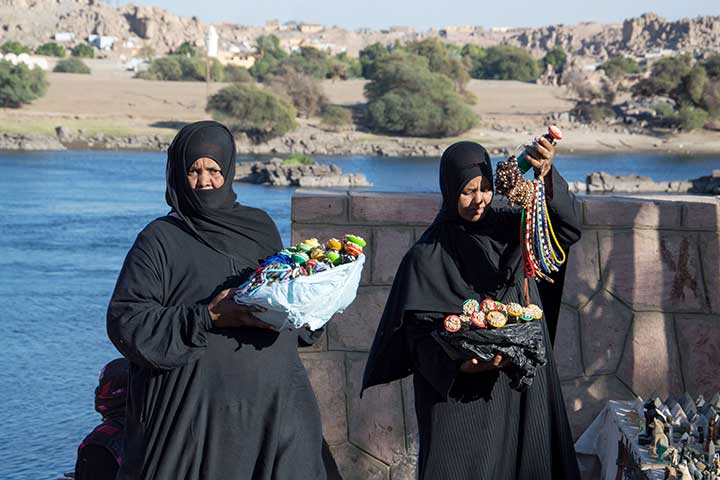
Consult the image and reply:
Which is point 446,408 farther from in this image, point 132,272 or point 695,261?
point 695,261

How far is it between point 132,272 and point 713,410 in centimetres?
185

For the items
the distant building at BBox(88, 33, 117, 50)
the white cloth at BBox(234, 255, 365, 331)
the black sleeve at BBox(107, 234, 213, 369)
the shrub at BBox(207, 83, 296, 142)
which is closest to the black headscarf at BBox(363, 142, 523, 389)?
the white cloth at BBox(234, 255, 365, 331)

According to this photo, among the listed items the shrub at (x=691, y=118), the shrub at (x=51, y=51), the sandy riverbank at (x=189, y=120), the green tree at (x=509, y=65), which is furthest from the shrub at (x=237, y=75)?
the shrub at (x=691, y=118)

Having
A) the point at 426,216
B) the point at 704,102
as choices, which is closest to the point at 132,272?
the point at 426,216

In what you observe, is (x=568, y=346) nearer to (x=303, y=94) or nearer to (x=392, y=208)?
(x=392, y=208)

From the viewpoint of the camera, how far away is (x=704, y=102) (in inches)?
2333

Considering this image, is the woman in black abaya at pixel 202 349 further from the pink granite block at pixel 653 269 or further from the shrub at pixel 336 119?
the shrub at pixel 336 119

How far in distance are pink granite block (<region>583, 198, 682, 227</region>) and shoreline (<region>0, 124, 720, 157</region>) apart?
42014mm

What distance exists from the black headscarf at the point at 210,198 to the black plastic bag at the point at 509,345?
588 mm

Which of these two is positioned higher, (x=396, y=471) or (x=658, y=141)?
(x=658, y=141)

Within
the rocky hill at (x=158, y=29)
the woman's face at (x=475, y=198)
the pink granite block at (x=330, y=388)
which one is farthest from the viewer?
the rocky hill at (x=158, y=29)

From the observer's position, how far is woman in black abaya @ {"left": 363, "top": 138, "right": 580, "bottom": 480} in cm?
299

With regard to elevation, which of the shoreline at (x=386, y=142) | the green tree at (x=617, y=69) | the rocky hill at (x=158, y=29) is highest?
the rocky hill at (x=158, y=29)

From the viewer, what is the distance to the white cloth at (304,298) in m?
2.70
